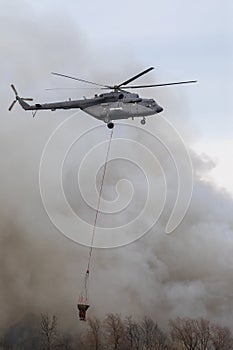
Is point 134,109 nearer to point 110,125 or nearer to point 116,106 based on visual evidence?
point 116,106

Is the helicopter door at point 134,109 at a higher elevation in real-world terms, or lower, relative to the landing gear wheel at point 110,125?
higher

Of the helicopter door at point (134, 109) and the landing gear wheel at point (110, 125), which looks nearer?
the landing gear wheel at point (110, 125)

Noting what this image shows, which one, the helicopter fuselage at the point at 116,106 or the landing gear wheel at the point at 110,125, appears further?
the helicopter fuselage at the point at 116,106

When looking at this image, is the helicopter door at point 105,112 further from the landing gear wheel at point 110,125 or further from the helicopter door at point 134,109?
the helicopter door at point 134,109

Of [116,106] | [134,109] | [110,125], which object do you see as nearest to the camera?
[110,125]

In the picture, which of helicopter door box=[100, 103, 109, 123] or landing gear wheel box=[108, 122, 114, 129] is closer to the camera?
landing gear wheel box=[108, 122, 114, 129]

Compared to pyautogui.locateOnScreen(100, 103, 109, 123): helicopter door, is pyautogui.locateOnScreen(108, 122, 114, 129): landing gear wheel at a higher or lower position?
lower

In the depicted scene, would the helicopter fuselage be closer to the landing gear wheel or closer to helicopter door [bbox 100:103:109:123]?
helicopter door [bbox 100:103:109:123]

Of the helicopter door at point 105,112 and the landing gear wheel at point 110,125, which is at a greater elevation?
the helicopter door at point 105,112

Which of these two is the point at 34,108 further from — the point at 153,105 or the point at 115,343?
the point at 115,343

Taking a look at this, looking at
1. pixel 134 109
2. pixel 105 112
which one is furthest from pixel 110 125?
pixel 134 109

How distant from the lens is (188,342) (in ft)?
285

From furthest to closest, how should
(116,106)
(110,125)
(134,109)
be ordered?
1. (134,109)
2. (116,106)
3. (110,125)

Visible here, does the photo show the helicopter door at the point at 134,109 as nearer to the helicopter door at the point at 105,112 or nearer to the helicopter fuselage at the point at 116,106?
the helicopter fuselage at the point at 116,106
